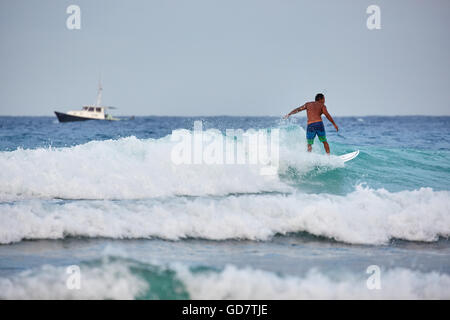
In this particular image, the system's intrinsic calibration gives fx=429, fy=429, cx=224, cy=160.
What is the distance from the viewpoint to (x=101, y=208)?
7328 millimetres

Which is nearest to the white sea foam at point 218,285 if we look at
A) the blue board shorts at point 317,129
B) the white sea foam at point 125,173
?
the white sea foam at point 125,173

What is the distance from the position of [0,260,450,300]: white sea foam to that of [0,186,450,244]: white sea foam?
1.57 m

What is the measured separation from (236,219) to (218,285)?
2.22 metres

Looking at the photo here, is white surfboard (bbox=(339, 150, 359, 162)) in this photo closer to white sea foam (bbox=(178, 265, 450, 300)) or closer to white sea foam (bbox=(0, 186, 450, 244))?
white sea foam (bbox=(0, 186, 450, 244))

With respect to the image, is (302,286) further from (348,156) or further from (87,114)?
(87,114)

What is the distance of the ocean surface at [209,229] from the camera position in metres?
4.71

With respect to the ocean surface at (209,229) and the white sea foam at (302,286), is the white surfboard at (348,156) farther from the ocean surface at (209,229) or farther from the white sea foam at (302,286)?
the white sea foam at (302,286)

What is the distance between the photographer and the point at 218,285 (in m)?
4.67

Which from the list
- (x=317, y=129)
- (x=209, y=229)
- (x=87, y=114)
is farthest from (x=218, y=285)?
(x=87, y=114)

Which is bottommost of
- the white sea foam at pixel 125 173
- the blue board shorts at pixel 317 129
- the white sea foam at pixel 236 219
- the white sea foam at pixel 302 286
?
the white sea foam at pixel 302 286

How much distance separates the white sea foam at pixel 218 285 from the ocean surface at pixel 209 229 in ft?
0.04
